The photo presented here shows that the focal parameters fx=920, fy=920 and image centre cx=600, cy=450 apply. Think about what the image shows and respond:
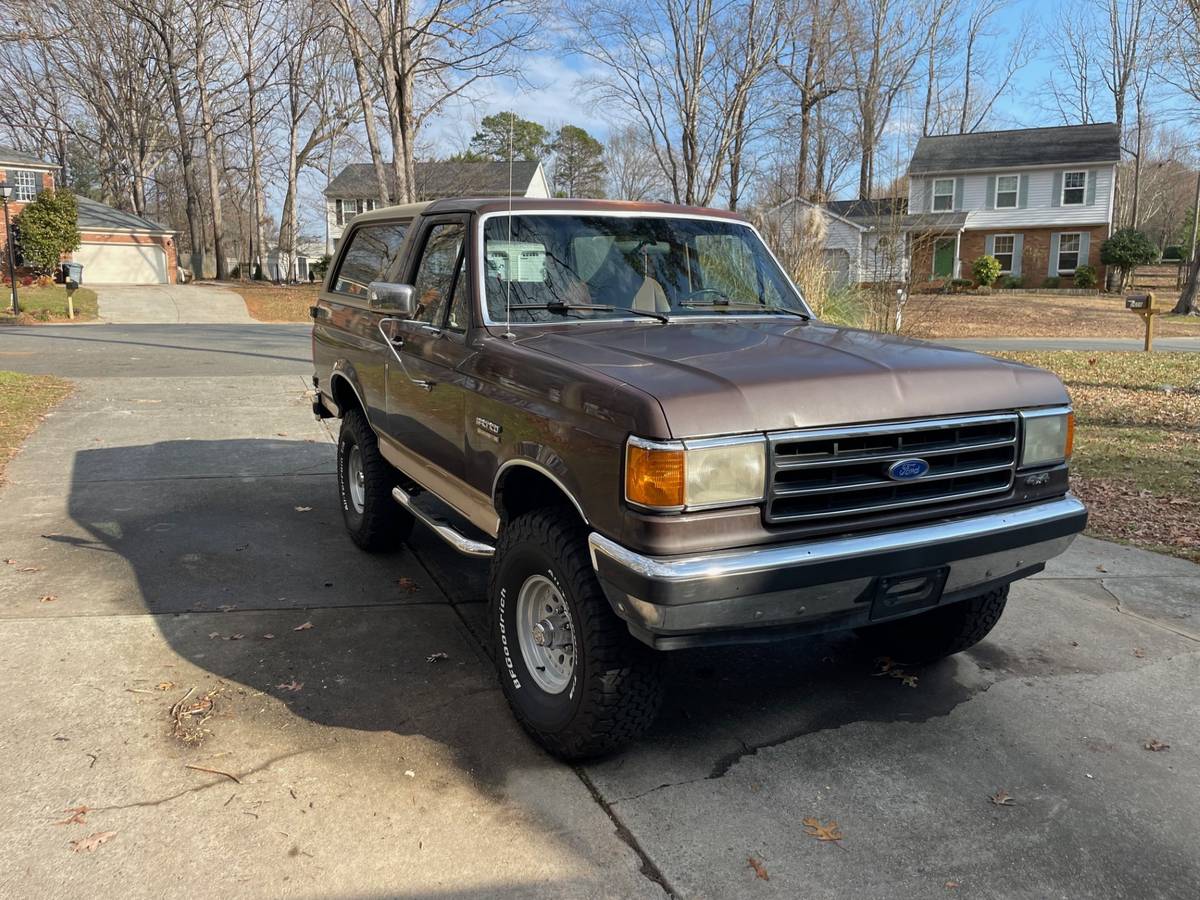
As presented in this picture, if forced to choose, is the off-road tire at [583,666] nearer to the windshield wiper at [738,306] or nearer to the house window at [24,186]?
the windshield wiper at [738,306]

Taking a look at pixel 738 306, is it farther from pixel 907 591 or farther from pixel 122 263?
pixel 122 263

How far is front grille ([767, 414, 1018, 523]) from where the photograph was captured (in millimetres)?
2818

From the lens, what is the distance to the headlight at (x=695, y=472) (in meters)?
2.66

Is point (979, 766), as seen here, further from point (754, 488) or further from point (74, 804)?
point (74, 804)

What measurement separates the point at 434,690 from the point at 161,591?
77.6 inches

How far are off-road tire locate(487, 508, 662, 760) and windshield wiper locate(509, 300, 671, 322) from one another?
1.02m

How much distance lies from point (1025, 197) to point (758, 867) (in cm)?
4083

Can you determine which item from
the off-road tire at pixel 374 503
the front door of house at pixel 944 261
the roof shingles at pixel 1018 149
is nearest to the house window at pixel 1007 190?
the roof shingles at pixel 1018 149

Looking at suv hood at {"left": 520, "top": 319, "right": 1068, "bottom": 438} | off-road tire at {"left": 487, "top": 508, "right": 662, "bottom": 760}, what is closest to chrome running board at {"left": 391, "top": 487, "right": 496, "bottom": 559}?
off-road tire at {"left": 487, "top": 508, "right": 662, "bottom": 760}

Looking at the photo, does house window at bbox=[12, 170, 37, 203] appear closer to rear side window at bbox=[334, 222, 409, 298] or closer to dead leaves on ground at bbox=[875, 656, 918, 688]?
rear side window at bbox=[334, 222, 409, 298]

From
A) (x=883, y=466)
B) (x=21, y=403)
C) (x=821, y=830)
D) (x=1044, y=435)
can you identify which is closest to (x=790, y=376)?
(x=883, y=466)

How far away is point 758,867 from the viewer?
8.81ft

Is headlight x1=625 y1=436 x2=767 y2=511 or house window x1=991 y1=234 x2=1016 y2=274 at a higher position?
house window x1=991 y1=234 x2=1016 y2=274

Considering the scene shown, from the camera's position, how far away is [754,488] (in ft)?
9.07
